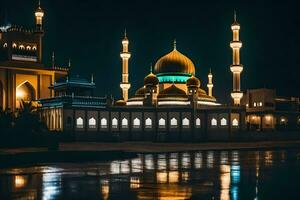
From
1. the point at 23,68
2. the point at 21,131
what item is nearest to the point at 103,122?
the point at 23,68

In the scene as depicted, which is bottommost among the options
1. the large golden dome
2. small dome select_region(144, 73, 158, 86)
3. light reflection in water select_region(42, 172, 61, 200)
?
light reflection in water select_region(42, 172, 61, 200)

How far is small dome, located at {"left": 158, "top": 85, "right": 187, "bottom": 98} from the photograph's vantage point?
64438mm

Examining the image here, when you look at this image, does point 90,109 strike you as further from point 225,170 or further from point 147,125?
point 225,170

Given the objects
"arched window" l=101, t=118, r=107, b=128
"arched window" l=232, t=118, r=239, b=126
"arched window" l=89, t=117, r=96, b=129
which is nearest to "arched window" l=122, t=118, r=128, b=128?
"arched window" l=101, t=118, r=107, b=128

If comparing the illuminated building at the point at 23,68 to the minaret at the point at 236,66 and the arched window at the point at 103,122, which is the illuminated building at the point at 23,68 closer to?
the arched window at the point at 103,122

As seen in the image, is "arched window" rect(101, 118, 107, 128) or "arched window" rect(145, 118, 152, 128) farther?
"arched window" rect(145, 118, 152, 128)

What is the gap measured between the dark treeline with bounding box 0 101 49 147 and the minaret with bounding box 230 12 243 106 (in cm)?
3354

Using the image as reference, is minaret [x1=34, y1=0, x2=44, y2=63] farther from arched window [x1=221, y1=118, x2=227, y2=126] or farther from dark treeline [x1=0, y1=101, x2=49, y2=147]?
dark treeline [x1=0, y1=101, x2=49, y2=147]

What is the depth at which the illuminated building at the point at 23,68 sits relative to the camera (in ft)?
199

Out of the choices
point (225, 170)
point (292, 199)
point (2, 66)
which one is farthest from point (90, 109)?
point (292, 199)

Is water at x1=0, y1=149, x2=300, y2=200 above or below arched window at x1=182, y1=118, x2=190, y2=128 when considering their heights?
below

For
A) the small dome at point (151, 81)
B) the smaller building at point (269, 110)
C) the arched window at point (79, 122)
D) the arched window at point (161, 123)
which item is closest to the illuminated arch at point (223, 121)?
the arched window at point (161, 123)

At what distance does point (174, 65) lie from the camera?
70.4 metres

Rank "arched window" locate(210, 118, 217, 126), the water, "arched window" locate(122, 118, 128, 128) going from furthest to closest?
"arched window" locate(210, 118, 217, 126)
"arched window" locate(122, 118, 128, 128)
the water
